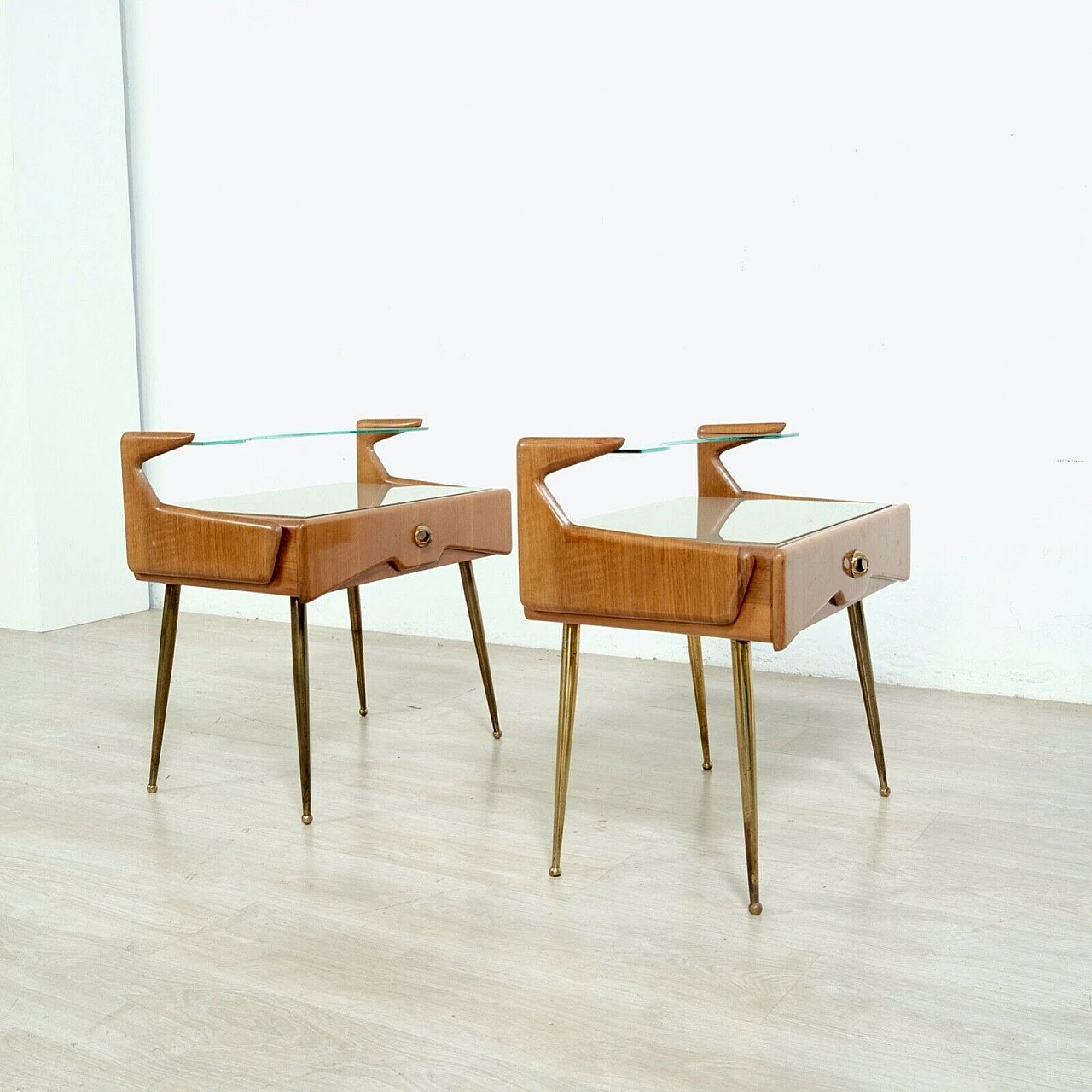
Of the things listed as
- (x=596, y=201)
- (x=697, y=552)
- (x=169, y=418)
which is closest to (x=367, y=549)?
(x=697, y=552)

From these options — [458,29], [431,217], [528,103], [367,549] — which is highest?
[458,29]

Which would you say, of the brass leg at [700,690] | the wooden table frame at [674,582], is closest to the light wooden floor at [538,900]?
the brass leg at [700,690]

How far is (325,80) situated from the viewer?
3.17 metres

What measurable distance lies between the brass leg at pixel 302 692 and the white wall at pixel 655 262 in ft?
3.10

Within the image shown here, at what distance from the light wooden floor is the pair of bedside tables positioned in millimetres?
107

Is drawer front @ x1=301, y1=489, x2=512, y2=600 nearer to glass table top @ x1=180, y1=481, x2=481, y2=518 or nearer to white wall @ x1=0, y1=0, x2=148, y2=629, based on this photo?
glass table top @ x1=180, y1=481, x2=481, y2=518

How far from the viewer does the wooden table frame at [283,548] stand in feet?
5.73

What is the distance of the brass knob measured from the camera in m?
1.63

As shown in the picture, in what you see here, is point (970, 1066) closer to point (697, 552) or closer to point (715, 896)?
point (715, 896)

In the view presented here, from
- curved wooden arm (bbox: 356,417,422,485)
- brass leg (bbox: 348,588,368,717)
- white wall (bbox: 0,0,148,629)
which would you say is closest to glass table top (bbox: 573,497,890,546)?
curved wooden arm (bbox: 356,417,422,485)

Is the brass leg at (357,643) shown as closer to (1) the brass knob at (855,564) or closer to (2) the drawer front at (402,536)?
(2) the drawer front at (402,536)

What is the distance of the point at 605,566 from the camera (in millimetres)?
1519

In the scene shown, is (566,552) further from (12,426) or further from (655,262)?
(12,426)

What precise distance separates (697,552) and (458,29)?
1975 mm
